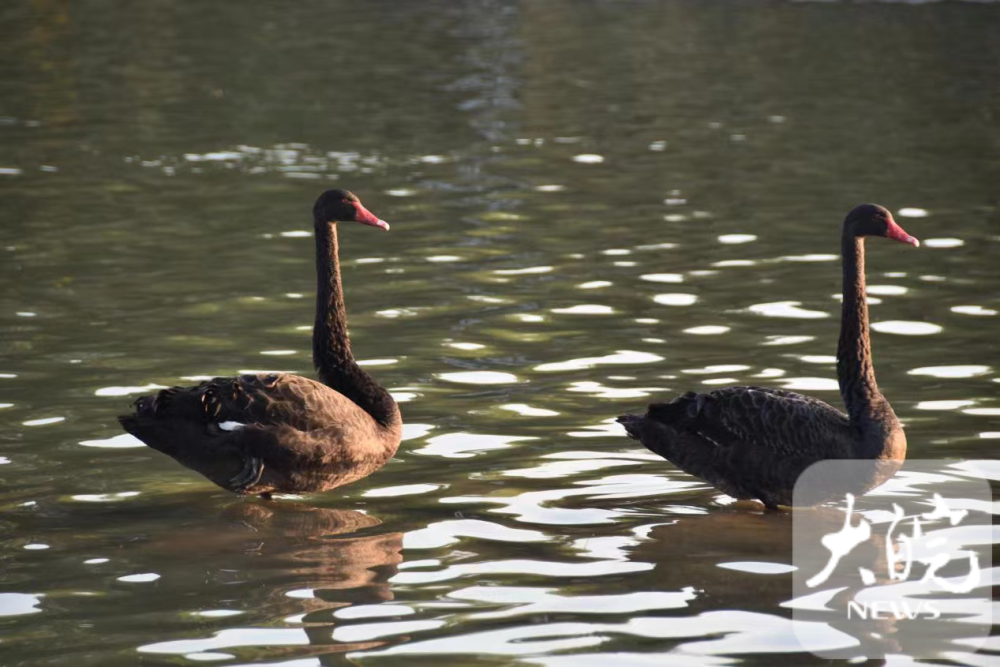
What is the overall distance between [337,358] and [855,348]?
8.96ft

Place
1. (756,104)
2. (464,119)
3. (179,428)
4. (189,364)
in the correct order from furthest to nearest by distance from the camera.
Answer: (756,104)
(464,119)
(189,364)
(179,428)

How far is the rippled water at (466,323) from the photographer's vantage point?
6.97 m

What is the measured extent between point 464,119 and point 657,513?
1585 centimetres

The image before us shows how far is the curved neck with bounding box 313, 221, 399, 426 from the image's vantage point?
8.58 m

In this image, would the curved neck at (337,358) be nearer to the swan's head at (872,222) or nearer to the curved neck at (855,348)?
the curved neck at (855,348)

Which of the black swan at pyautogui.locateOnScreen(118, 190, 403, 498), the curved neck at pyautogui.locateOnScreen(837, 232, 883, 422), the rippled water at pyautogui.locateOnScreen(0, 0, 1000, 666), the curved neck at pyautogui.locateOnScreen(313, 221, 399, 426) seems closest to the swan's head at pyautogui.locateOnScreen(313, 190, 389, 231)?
the curved neck at pyautogui.locateOnScreen(313, 221, 399, 426)

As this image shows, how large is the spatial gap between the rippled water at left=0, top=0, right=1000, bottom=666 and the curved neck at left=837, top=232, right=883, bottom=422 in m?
0.74

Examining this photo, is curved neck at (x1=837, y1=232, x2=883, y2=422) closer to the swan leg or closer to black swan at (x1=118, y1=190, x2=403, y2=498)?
black swan at (x1=118, y1=190, x2=403, y2=498)

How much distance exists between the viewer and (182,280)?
44.0ft

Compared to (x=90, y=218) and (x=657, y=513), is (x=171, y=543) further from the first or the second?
(x=90, y=218)

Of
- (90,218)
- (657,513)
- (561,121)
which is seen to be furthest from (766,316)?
(561,121)

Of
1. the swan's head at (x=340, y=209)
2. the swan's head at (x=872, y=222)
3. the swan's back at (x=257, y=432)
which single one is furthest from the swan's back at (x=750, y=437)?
the swan's head at (x=340, y=209)

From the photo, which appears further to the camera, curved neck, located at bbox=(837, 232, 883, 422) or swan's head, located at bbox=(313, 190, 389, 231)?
swan's head, located at bbox=(313, 190, 389, 231)

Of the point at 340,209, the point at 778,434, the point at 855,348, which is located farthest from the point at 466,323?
the point at 778,434
